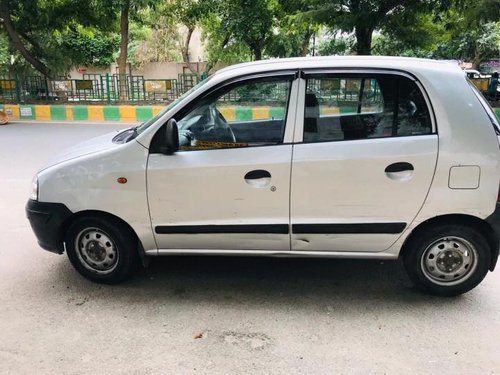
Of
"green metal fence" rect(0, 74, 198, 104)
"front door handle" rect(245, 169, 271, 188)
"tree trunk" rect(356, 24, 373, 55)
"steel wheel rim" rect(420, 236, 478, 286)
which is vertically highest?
"tree trunk" rect(356, 24, 373, 55)

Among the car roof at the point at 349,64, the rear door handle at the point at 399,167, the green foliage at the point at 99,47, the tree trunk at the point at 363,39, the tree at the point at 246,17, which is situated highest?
the green foliage at the point at 99,47

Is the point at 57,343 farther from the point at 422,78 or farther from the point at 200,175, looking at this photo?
the point at 422,78

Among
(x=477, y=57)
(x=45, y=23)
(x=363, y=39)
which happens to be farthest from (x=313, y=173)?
(x=477, y=57)

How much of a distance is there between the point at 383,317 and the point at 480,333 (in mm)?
640

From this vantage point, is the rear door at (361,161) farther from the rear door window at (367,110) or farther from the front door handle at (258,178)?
the front door handle at (258,178)

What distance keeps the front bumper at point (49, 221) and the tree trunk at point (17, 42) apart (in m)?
16.3

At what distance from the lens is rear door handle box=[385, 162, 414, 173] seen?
3.42 m

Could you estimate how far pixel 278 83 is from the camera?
11.9 feet

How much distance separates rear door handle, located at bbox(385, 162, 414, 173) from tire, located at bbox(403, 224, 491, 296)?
518 millimetres

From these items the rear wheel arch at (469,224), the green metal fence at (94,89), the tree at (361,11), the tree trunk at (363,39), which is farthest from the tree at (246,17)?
the rear wheel arch at (469,224)

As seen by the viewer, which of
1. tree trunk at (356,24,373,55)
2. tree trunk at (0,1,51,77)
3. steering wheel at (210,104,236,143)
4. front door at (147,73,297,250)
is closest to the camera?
front door at (147,73,297,250)

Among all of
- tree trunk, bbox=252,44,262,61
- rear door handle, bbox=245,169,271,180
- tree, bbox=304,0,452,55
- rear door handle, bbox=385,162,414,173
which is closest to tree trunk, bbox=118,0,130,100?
tree trunk, bbox=252,44,262,61

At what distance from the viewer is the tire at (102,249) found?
3822mm

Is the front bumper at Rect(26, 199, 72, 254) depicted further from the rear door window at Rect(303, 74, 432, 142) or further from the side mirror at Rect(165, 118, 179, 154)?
the rear door window at Rect(303, 74, 432, 142)
